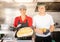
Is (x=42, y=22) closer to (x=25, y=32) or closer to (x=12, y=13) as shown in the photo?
(x=25, y=32)

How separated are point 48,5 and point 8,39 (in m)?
0.48

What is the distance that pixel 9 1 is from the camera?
65.0 inches

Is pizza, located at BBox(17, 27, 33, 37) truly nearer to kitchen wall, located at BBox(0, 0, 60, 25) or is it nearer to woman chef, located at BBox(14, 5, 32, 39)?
woman chef, located at BBox(14, 5, 32, 39)

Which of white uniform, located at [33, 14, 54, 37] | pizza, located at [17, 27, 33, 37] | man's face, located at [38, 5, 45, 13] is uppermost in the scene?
man's face, located at [38, 5, 45, 13]

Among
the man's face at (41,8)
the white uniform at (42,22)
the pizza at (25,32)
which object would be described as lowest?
the pizza at (25,32)

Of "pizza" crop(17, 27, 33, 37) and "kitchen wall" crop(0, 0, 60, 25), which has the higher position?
"kitchen wall" crop(0, 0, 60, 25)

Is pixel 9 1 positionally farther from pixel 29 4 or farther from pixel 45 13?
pixel 45 13

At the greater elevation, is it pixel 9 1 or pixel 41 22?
pixel 9 1

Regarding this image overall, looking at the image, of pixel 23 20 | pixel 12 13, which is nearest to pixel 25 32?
pixel 23 20

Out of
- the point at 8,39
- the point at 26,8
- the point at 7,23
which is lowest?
the point at 8,39

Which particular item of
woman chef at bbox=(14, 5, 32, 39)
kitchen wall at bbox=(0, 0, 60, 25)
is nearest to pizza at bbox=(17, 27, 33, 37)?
woman chef at bbox=(14, 5, 32, 39)

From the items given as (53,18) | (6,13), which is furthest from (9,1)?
(53,18)

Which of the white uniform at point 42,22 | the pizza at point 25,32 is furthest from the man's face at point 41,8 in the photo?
the pizza at point 25,32

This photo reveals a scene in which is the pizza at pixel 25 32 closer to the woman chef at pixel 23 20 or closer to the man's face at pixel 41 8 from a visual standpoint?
the woman chef at pixel 23 20
